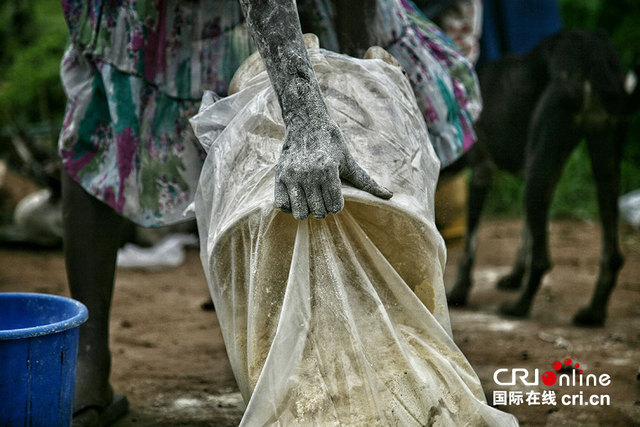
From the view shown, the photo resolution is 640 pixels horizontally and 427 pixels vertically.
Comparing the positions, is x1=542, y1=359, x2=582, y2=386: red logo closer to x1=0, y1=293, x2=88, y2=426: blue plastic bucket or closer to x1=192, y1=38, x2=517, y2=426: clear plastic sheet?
x1=192, y1=38, x2=517, y2=426: clear plastic sheet

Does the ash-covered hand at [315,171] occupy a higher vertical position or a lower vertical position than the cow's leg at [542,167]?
higher

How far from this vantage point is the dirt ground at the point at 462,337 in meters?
2.43

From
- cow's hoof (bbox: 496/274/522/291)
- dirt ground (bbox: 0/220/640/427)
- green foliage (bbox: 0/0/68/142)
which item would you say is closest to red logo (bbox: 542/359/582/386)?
dirt ground (bbox: 0/220/640/427)

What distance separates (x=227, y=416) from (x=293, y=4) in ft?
4.44

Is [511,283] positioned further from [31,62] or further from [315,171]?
[31,62]

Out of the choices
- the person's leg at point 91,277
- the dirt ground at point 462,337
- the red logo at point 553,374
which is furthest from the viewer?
the red logo at point 553,374

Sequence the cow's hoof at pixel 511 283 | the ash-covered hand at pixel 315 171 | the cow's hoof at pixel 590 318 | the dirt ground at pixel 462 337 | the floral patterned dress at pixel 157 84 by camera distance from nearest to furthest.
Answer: the ash-covered hand at pixel 315 171 < the floral patterned dress at pixel 157 84 < the dirt ground at pixel 462 337 < the cow's hoof at pixel 590 318 < the cow's hoof at pixel 511 283

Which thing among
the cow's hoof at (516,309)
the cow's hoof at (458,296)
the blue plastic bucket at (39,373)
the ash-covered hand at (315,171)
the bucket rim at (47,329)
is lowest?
the cow's hoof at (458,296)

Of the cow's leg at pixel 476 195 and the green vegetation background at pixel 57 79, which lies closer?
the cow's leg at pixel 476 195

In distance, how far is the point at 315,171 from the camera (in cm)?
142

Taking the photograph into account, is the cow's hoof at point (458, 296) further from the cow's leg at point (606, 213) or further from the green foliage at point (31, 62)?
the green foliage at point (31, 62)

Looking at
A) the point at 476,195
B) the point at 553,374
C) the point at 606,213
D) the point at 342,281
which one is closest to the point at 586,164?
the point at 476,195

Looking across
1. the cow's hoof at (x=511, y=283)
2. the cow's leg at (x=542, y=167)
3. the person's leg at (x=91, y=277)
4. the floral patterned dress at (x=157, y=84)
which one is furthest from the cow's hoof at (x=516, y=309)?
the person's leg at (x=91, y=277)

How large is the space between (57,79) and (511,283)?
4.37 meters
